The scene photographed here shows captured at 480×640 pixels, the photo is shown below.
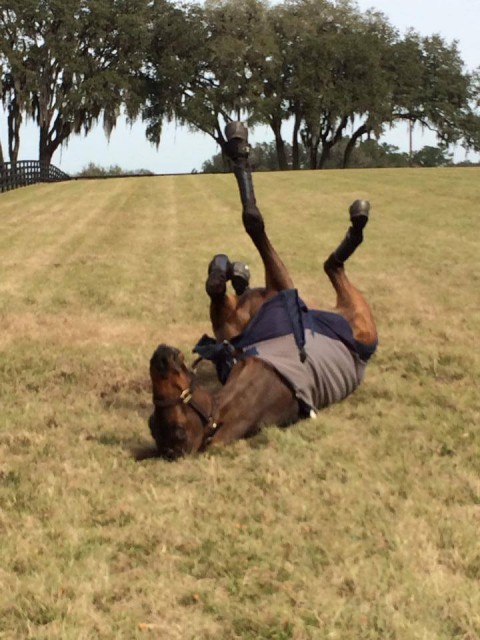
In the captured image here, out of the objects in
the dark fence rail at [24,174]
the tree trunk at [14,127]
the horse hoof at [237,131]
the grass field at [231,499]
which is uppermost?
the tree trunk at [14,127]

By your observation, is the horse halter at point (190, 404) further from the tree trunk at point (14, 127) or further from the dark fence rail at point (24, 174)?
the tree trunk at point (14, 127)

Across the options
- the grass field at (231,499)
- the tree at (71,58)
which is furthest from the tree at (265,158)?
the grass field at (231,499)

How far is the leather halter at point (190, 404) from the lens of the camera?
11.9 ft

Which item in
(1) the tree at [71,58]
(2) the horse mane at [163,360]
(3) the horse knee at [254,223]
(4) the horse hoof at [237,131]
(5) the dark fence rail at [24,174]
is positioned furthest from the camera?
(1) the tree at [71,58]

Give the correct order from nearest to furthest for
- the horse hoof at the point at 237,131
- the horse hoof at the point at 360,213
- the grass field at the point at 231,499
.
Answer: the grass field at the point at 231,499 → the horse hoof at the point at 360,213 → the horse hoof at the point at 237,131

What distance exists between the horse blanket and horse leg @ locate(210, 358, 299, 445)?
79mm

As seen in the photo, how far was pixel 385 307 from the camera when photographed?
857 centimetres

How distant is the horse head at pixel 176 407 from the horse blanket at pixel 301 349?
2.09ft

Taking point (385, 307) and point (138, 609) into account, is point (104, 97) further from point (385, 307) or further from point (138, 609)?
point (138, 609)

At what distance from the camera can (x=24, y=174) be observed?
3634cm

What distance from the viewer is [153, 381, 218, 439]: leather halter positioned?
363cm

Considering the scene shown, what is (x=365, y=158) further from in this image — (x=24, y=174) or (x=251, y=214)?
(x=251, y=214)

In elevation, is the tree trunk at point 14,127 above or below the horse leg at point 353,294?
above

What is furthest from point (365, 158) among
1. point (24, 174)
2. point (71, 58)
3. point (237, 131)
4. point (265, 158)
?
point (237, 131)
